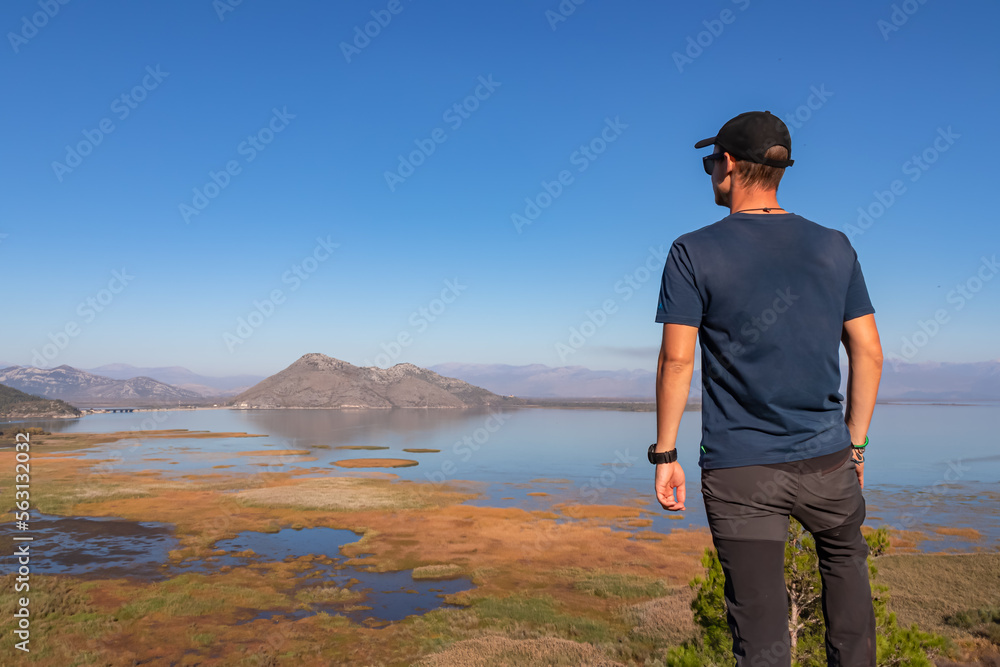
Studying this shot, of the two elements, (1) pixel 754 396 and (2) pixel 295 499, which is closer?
(1) pixel 754 396

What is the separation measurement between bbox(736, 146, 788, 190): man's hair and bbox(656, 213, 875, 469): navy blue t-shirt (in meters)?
0.18

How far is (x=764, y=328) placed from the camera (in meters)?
2.34

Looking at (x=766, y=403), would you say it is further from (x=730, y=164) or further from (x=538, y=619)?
(x=538, y=619)

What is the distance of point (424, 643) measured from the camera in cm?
1511

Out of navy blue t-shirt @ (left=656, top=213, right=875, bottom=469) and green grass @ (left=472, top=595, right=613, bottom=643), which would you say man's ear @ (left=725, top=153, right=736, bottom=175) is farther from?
green grass @ (left=472, top=595, right=613, bottom=643)

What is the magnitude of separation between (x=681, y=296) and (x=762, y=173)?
2.18 ft

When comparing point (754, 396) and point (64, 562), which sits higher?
point (754, 396)

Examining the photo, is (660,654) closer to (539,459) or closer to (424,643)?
(424,643)

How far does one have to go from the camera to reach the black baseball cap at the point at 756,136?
248cm

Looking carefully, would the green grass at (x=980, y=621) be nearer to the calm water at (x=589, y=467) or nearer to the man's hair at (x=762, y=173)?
the calm water at (x=589, y=467)

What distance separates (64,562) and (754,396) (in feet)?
92.6

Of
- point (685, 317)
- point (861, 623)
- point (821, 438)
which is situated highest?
point (685, 317)

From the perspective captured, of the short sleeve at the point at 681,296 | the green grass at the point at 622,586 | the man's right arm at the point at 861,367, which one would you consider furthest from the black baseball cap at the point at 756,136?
A: the green grass at the point at 622,586

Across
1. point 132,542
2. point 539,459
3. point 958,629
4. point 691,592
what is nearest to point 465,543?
point 691,592
